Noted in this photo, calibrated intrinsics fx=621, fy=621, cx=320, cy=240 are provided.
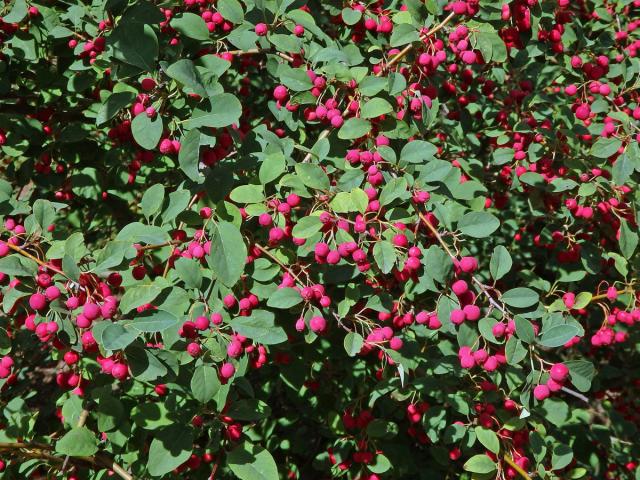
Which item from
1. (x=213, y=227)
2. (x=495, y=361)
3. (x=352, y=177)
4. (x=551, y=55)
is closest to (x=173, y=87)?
(x=213, y=227)

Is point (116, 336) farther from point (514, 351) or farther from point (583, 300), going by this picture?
point (583, 300)

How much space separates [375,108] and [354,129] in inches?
3.8

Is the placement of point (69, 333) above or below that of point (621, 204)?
above

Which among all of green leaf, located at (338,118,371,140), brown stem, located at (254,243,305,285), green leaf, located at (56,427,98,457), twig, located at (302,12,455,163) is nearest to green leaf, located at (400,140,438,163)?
green leaf, located at (338,118,371,140)

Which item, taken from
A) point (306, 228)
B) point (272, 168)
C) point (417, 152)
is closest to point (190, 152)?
point (272, 168)

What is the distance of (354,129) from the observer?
1.99m

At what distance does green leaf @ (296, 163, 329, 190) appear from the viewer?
190cm

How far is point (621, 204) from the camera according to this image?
2.51m

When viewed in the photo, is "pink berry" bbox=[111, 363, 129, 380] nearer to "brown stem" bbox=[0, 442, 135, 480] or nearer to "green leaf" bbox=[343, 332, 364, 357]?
"brown stem" bbox=[0, 442, 135, 480]

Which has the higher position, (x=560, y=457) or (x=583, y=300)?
(x=583, y=300)

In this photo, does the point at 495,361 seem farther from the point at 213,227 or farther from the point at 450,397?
the point at 213,227

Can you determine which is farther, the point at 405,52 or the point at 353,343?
the point at 405,52

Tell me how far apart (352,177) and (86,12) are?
3.85 feet

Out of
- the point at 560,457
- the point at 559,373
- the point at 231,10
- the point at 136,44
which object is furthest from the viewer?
the point at 560,457
